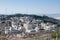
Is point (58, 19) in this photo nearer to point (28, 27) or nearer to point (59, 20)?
point (59, 20)

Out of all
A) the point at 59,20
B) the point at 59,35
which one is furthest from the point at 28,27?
the point at 59,35

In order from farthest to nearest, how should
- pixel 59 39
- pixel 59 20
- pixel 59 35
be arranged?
1. pixel 59 20
2. pixel 59 35
3. pixel 59 39

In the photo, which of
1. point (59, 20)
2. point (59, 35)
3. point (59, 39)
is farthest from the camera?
point (59, 20)

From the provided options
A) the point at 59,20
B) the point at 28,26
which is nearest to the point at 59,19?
the point at 59,20

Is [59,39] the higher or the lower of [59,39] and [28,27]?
the higher

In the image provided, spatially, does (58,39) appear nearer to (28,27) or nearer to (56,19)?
(28,27)

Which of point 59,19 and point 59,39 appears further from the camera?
point 59,19

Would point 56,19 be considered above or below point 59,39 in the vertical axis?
below

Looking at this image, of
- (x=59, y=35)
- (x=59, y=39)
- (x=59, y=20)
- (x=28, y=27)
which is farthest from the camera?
(x=59, y=20)

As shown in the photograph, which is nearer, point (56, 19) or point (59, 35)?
point (59, 35)
